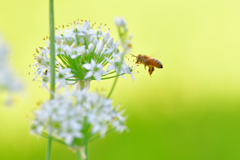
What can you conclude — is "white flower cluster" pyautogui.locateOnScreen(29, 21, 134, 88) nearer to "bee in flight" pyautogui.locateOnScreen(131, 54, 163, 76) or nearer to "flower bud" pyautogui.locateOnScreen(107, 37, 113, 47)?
"flower bud" pyautogui.locateOnScreen(107, 37, 113, 47)

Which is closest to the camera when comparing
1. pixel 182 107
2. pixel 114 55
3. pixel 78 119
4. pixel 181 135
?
pixel 78 119

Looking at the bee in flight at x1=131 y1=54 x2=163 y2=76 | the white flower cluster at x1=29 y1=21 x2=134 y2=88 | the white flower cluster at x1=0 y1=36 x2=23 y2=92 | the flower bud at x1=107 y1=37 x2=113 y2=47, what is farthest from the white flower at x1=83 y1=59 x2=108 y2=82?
the white flower cluster at x1=0 y1=36 x2=23 y2=92

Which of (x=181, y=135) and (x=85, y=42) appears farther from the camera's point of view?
(x=181, y=135)

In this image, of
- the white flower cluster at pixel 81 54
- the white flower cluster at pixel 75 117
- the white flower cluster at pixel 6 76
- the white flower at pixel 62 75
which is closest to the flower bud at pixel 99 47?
the white flower cluster at pixel 81 54

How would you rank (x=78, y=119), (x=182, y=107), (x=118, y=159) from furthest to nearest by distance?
(x=182, y=107)
(x=118, y=159)
(x=78, y=119)

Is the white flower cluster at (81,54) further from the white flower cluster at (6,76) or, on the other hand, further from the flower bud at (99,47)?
the white flower cluster at (6,76)

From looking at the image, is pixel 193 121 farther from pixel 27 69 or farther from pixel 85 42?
pixel 85 42

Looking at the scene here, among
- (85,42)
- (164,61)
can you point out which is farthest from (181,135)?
(85,42)

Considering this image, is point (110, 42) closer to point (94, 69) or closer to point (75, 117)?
point (94, 69)

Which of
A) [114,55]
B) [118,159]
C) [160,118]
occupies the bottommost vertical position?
[118,159]
